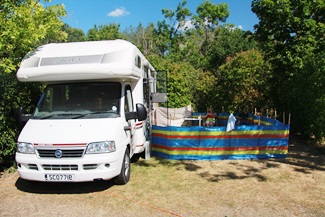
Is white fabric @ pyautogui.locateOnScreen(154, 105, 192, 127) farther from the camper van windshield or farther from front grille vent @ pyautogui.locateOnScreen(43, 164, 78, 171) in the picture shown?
front grille vent @ pyautogui.locateOnScreen(43, 164, 78, 171)

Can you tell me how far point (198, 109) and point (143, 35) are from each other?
20240mm

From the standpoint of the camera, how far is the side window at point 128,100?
655 centimetres

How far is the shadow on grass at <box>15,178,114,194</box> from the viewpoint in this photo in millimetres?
5910

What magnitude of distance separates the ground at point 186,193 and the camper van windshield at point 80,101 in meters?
1.54

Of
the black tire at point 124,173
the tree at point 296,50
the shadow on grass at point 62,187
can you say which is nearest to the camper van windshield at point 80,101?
the black tire at point 124,173

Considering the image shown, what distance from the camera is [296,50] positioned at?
11.4 meters

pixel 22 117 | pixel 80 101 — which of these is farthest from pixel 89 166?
pixel 22 117

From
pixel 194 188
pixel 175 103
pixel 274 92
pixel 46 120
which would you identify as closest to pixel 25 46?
pixel 46 120

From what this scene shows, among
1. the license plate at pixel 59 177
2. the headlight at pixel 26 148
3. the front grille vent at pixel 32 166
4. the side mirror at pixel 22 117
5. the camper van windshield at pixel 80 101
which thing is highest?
the camper van windshield at pixel 80 101

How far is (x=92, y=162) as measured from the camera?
523 cm

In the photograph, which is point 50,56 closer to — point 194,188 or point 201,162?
point 194,188

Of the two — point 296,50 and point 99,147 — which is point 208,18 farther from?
point 99,147

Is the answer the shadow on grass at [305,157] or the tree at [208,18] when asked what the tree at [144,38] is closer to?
the tree at [208,18]

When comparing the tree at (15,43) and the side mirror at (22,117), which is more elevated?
the tree at (15,43)
